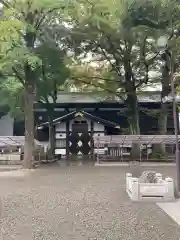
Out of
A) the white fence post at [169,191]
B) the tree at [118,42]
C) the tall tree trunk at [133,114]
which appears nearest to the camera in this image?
the white fence post at [169,191]

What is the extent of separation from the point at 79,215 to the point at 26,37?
12.7 m

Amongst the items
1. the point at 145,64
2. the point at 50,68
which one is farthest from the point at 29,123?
the point at 145,64

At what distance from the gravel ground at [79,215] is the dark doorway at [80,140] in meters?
17.7

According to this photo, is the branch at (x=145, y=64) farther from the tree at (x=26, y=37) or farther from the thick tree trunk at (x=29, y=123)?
the thick tree trunk at (x=29, y=123)

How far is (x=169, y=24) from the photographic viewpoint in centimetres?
1933

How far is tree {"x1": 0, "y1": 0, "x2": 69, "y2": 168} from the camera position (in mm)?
14688

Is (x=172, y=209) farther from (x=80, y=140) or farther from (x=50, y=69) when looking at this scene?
(x=80, y=140)

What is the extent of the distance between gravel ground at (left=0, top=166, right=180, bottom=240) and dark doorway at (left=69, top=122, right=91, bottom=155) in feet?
57.9

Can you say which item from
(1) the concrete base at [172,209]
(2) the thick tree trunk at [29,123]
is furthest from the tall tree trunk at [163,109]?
→ (1) the concrete base at [172,209]

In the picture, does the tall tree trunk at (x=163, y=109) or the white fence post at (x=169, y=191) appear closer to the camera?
the white fence post at (x=169, y=191)

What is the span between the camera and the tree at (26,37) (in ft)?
48.2

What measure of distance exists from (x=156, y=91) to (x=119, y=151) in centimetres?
616

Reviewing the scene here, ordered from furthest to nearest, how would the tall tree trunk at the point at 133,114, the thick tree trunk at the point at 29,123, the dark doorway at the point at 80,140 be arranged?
the dark doorway at the point at 80,140 → the tall tree trunk at the point at 133,114 → the thick tree trunk at the point at 29,123

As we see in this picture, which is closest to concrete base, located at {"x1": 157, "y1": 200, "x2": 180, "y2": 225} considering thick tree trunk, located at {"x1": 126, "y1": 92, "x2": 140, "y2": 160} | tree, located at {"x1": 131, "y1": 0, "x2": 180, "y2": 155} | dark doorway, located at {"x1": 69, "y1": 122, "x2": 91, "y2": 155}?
tree, located at {"x1": 131, "y1": 0, "x2": 180, "y2": 155}
